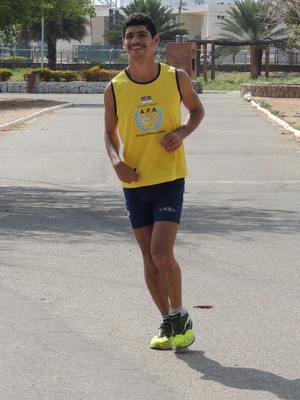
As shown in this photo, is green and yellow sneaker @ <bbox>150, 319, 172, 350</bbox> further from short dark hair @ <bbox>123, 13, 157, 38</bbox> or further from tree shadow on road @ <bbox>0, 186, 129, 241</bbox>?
tree shadow on road @ <bbox>0, 186, 129, 241</bbox>

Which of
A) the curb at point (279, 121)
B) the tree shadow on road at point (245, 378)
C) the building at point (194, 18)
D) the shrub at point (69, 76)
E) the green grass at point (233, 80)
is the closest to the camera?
the tree shadow on road at point (245, 378)

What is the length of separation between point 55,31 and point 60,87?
17.7 m

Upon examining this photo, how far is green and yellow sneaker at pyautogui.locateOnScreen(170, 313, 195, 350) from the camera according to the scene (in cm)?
597

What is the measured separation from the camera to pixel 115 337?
251 inches

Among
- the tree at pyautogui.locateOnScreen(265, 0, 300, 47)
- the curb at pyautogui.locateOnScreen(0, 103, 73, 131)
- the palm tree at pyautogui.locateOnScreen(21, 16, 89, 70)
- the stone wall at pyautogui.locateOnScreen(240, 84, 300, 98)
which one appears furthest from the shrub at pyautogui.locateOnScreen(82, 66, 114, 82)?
the tree at pyautogui.locateOnScreen(265, 0, 300, 47)

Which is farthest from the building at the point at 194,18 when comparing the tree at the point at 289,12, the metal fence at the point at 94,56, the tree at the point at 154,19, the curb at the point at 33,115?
the curb at the point at 33,115

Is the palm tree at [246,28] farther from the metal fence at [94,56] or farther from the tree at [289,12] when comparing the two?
the tree at [289,12]

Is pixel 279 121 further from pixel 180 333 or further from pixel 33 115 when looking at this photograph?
pixel 180 333

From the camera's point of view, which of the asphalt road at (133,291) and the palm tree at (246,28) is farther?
the palm tree at (246,28)

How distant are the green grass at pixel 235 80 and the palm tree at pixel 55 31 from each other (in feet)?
32.5

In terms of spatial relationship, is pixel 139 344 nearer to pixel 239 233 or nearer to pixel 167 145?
pixel 167 145

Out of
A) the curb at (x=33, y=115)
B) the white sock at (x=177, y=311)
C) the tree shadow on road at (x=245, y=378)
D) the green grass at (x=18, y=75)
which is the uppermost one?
the white sock at (x=177, y=311)

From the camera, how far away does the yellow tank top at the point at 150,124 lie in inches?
231

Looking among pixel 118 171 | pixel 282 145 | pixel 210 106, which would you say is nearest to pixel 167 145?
pixel 118 171
